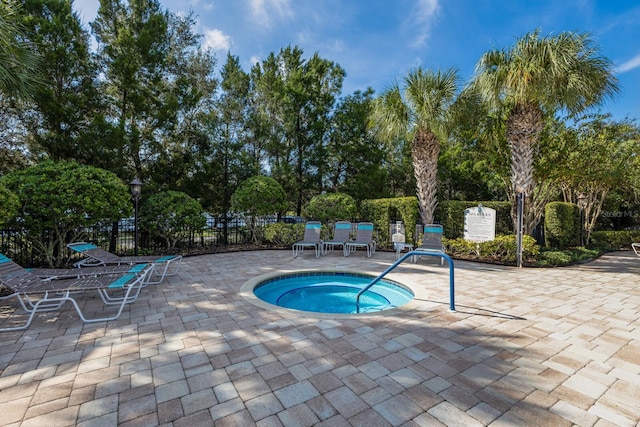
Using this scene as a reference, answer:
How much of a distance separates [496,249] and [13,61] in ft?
37.8

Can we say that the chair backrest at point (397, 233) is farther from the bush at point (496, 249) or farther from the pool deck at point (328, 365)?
the pool deck at point (328, 365)

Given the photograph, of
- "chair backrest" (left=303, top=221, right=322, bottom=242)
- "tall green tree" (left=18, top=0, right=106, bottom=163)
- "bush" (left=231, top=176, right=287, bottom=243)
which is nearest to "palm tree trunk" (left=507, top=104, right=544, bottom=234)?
"chair backrest" (left=303, top=221, right=322, bottom=242)

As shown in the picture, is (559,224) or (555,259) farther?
(559,224)

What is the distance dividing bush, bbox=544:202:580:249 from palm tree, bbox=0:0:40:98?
48.4 ft

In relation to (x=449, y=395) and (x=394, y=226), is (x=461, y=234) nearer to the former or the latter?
(x=394, y=226)

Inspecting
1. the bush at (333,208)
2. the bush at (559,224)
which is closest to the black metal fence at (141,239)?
the bush at (333,208)

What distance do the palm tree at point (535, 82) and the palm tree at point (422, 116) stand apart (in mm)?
976

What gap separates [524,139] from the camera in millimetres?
8414

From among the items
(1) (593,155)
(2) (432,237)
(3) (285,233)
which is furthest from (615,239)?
(3) (285,233)

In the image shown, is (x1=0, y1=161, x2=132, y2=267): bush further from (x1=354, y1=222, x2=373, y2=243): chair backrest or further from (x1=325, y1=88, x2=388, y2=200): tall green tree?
(x1=325, y1=88, x2=388, y2=200): tall green tree

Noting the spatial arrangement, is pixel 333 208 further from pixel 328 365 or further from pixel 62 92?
pixel 62 92

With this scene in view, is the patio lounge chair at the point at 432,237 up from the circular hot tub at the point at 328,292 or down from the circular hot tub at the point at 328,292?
up

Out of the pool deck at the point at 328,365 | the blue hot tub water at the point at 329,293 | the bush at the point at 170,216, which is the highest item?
the bush at the point at 170,216

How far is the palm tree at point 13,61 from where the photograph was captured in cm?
454
